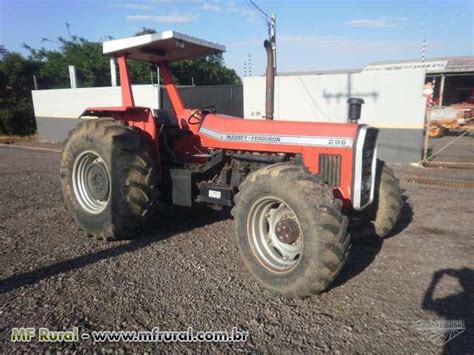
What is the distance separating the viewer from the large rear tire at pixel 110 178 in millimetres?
4535

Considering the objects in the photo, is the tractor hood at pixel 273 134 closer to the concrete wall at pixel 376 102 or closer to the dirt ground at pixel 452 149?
the concrete wall at pixel 376 102

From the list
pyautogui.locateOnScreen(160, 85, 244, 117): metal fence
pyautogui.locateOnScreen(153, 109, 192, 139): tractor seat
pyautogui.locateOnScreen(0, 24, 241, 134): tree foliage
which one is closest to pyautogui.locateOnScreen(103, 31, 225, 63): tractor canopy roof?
pyautogui.locateOnScreen(153, 109, 192, 139): tractor seat

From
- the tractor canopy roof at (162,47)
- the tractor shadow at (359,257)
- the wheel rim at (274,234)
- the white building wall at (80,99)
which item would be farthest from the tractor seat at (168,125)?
the white building wall at (80,99)

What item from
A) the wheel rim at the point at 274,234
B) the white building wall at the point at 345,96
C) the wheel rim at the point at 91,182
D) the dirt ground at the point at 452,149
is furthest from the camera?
the dirt ground at the point at 452,149

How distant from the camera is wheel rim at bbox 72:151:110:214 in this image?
194 inches

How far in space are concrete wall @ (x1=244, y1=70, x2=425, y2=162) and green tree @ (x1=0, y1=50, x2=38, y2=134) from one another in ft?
43.1

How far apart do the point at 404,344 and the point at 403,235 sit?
2434mm

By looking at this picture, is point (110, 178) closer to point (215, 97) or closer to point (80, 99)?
point (80, 99)

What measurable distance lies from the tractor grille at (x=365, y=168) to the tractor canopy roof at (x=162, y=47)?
2315 millimetres

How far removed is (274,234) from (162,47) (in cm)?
280

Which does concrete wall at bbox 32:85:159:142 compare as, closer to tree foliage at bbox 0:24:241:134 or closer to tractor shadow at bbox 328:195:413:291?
tree foliage at bbox 0:24:241:134

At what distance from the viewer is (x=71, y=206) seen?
5.18 meters

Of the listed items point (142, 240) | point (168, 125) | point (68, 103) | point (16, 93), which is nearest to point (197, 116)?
point (168, 125)

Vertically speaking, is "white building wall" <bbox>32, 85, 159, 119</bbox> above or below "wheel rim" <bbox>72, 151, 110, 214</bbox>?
above
